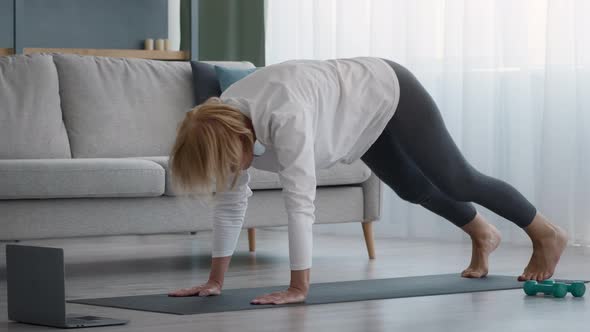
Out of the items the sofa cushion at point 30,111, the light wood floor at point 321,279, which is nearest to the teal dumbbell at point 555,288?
the light wood floor at point 321,279

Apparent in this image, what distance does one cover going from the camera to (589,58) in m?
4.29

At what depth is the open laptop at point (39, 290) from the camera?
2.13m

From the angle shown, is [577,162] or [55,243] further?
[55,243]

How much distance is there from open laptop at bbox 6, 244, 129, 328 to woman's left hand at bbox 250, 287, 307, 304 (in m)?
0.39

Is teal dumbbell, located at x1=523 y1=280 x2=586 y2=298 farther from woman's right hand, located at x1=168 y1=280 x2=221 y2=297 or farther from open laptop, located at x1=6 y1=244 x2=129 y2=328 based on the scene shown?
open laptop, located at x1=6 y1=244 x2=129 y2=328

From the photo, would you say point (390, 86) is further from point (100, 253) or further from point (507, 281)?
point (100, 253)

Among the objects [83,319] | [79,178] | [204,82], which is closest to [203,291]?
[83,319]

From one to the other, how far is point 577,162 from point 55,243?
2.44m

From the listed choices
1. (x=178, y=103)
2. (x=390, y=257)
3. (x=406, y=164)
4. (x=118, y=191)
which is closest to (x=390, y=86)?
(x=406, y=164)

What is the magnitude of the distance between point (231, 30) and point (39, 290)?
379cm

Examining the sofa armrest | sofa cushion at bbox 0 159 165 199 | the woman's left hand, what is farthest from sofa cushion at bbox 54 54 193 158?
the woman's left hand

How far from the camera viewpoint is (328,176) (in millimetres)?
3717

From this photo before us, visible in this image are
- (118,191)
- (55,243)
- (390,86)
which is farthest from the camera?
(55,243)

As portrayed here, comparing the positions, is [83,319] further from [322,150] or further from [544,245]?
[544,245]
